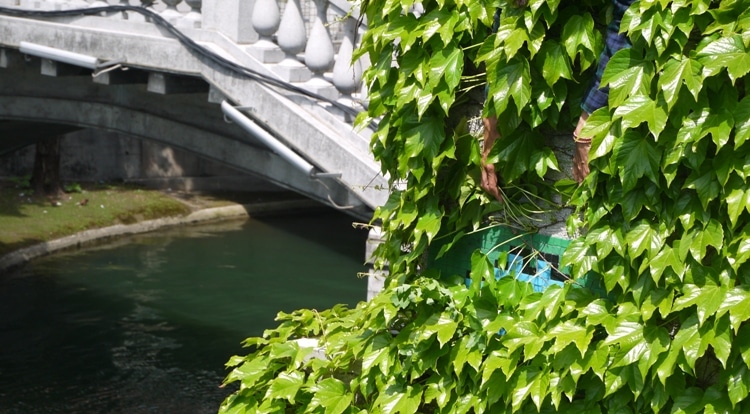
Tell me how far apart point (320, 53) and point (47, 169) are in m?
11.8

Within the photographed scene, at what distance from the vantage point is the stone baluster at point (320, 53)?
670cm

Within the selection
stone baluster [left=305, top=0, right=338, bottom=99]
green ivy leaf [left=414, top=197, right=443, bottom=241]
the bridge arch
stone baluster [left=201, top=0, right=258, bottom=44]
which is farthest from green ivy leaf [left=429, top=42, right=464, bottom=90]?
the bridge arch

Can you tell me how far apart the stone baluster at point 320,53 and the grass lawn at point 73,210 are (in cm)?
919

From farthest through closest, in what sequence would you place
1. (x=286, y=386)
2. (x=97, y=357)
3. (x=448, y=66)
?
(x=97, y=357) < (x=286, y=386) < (x=448, y=66)

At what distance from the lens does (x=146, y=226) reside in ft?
58.4

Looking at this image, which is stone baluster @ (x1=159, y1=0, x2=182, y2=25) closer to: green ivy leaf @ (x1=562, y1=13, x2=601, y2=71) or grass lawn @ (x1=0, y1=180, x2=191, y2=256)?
green ivy leaf @ (x1=562, y1=13, x2=601, y2=71)

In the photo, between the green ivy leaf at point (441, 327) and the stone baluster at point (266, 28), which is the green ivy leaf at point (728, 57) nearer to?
the green ivy leaf at point (441, 327)

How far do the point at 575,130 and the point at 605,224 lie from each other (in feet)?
1.11

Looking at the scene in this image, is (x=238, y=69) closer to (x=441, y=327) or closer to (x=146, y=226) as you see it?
(x=441, y=327)

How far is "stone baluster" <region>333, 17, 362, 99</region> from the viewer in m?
6.50

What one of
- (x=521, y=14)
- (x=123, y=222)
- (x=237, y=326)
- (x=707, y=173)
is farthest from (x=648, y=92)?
(x=123, y=222)

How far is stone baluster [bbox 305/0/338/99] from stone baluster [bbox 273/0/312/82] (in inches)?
3.1

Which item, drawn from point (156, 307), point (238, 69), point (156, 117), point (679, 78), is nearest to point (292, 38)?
point (238, 69)

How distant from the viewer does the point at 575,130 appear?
11.7 ft
